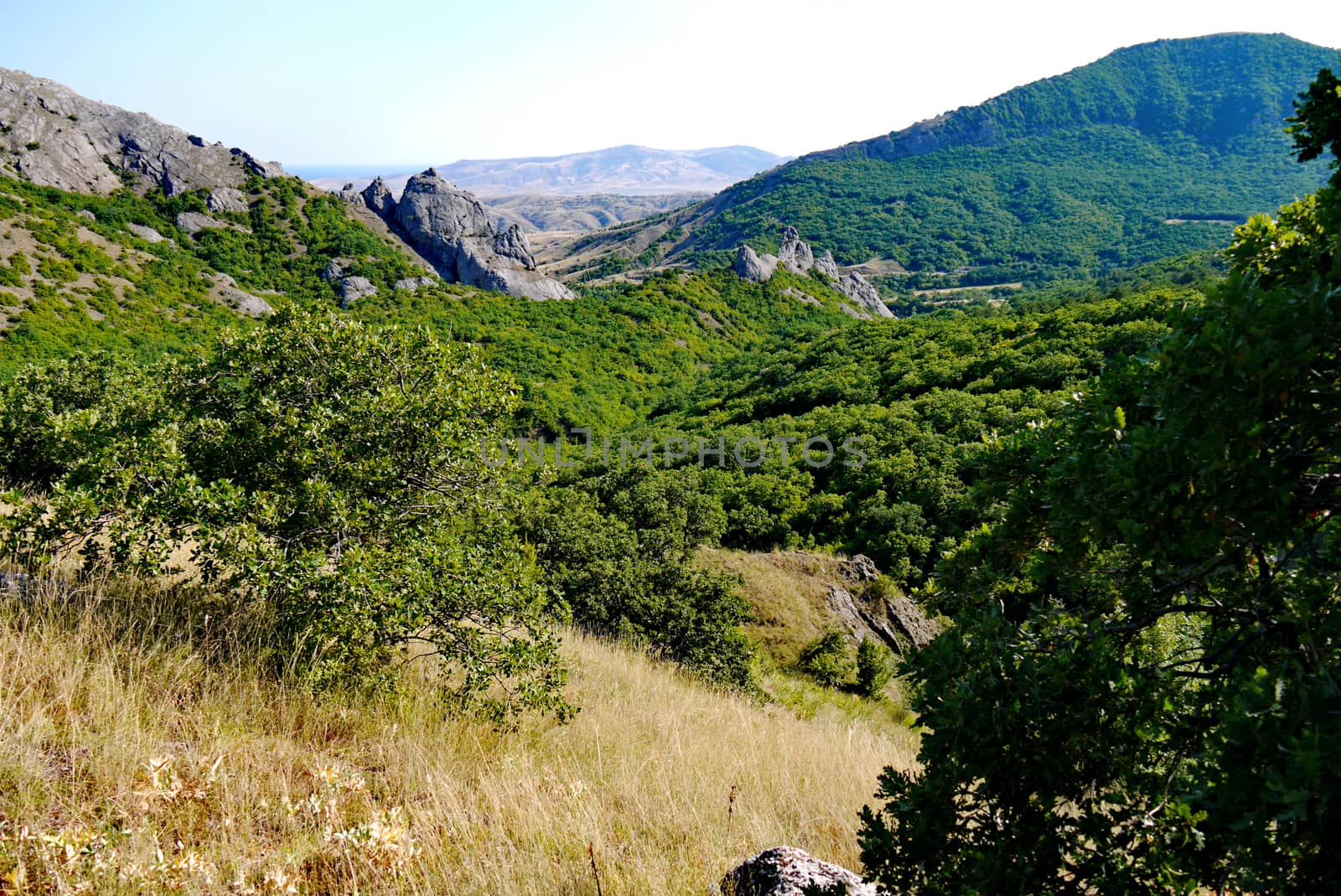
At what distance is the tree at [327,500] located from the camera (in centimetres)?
481

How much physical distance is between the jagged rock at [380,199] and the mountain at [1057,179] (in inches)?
1819

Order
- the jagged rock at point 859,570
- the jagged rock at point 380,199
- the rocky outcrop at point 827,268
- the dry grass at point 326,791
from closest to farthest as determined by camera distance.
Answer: the dry grass at point 326,791 → the jagged rock at point 859,570 → the jagged rock at point 380,199 → the rocky outcrop at point 827,268

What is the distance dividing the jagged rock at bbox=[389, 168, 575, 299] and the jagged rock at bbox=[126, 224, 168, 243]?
22329mm

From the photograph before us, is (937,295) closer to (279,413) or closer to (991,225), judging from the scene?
(991,225)

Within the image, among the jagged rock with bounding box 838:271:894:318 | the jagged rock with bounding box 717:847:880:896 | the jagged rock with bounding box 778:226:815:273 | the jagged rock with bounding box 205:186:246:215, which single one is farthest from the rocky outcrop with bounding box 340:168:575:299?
the jagged rock with bounding box 717:847:880:896

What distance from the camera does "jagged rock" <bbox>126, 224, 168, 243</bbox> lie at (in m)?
54.7

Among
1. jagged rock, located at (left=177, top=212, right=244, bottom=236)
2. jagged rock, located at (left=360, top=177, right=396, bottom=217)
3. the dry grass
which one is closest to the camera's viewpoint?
the dry grass

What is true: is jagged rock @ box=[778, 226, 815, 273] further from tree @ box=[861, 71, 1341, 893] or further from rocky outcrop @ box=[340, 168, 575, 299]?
tree @ box=[861, 71, 1341, 893]

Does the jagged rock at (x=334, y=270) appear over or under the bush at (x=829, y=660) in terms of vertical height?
over

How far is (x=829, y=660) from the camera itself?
1380cm

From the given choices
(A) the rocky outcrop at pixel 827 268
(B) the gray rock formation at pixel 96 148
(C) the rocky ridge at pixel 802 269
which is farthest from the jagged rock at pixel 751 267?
(B) the gray rock formation at pixel 96 148

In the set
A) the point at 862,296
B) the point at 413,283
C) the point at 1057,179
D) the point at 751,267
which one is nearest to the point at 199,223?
the point at 413,283

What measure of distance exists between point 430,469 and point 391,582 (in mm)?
1745

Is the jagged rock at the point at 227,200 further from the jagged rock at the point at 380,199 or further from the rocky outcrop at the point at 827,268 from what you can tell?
the rocky outcrop at the point at 827,268
